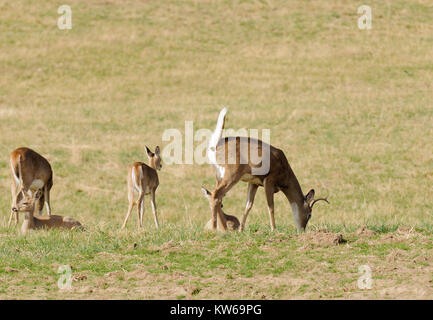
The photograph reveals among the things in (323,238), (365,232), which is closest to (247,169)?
(323,238)

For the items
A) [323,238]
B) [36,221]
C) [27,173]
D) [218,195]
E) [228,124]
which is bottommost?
[323,238]

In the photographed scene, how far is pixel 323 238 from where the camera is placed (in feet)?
35.6

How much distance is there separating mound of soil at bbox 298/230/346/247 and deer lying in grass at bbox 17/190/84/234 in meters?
4.40

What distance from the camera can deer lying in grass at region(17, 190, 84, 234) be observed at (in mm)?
13312

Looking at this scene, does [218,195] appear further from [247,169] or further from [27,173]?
[27,173]

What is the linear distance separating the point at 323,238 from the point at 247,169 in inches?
86.1

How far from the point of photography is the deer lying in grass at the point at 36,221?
13.3 m

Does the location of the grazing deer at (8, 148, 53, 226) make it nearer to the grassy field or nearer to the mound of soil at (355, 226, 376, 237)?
the grassy field

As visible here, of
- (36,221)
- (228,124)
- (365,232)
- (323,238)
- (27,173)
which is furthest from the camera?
(228,124)

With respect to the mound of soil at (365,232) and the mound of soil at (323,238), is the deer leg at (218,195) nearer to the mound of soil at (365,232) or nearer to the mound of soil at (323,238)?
the mound of soil at (323,238)

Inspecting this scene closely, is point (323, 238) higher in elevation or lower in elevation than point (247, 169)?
lower

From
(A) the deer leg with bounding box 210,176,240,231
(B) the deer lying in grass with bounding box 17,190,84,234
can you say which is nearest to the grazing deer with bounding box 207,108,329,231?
(A) the deer leg with bounding box 210,176,240,231
